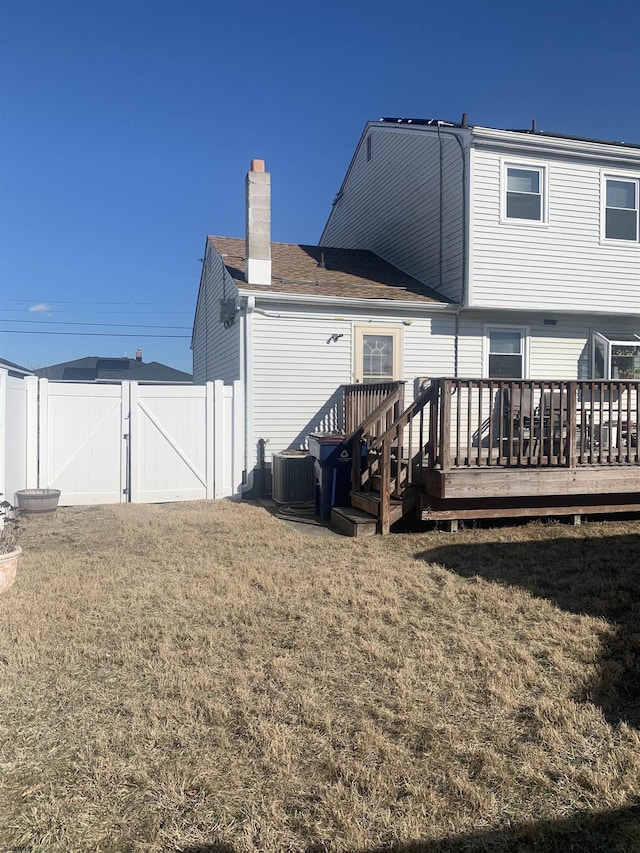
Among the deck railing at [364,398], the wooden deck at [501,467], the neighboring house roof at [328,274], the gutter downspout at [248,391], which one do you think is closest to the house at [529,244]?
the neighboring house roof at [328,274]

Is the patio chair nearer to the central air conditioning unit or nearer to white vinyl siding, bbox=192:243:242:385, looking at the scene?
the central air conditioning unit

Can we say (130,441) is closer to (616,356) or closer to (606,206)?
(616,356)

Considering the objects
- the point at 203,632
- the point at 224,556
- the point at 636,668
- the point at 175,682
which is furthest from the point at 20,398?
the point at 636,668

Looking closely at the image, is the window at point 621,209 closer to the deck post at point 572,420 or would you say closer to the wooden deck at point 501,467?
the wooden deck at point 501,467

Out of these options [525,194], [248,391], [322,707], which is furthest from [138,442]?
[525,194]

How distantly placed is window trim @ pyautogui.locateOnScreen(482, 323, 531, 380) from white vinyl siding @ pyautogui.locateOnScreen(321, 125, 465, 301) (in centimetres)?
101

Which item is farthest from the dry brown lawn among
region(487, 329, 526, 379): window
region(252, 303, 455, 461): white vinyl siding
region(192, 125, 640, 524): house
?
region(487, 329, 526, 379): window

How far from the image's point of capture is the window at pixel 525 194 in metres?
11.0

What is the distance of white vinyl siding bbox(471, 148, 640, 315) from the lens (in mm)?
10812

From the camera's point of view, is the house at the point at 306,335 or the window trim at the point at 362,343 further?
the window trim at the point at 362,343

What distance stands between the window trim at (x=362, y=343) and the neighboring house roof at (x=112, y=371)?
2072cm

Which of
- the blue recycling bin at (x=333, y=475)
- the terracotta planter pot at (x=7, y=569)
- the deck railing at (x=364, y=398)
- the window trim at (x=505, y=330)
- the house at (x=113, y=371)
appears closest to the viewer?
the terracotta planter pot at (x=7, y=569)

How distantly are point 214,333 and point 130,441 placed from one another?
4.87 meters

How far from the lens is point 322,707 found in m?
3.14
